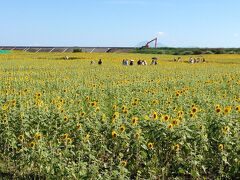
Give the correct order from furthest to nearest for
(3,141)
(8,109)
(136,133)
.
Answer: (8,109) → (3,141) → (136,133)

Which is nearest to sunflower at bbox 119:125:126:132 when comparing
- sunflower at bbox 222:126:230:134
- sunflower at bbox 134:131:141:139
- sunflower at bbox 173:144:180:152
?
sunflower at bbox 134:131:141:139

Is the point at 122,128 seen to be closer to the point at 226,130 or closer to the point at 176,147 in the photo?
the point at 176,147

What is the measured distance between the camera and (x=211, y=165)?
21.4 feet

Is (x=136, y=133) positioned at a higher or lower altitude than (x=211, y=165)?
higher

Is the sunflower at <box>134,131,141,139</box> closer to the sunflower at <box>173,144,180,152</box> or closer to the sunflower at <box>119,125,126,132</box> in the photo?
the sunflower at <box>119,125,126,132</box>

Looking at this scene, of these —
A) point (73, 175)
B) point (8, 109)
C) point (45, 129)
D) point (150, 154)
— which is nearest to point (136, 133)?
point (150, 154)

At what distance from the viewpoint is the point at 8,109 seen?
8438mm

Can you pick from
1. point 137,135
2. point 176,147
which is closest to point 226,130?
point 176,147

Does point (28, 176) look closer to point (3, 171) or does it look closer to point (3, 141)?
point (3, 171)

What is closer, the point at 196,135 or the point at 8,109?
the point at 196,135

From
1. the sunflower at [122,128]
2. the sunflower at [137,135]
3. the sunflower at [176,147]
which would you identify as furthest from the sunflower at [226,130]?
the sunflower at [122,128]

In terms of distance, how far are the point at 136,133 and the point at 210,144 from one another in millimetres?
1319

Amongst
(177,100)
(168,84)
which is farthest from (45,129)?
(168,84)

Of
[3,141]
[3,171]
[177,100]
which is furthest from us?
[177,100]
